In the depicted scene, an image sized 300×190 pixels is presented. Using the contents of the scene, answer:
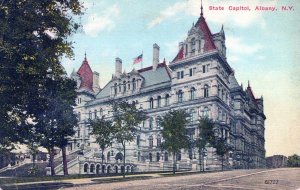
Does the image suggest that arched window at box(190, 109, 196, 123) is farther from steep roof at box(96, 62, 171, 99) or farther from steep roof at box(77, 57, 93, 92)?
steep roof at box(77, 57, 93, 92)

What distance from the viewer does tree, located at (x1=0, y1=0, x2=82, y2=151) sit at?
1100cm

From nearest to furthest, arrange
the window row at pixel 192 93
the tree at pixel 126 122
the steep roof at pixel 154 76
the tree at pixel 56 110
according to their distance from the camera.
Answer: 1. the tree at pixel 56 110
2. the tree at pixel 126 122
3. the window row at pixel 192 93
4. the steep roof at pixel 154 76

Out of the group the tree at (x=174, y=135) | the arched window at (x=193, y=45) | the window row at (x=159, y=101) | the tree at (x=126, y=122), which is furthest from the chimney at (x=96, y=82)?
the tree at (x=174, y=135)


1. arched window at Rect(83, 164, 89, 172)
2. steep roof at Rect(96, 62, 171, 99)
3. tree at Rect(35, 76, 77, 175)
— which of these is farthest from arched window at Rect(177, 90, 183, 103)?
tree at Rect(35, 76, 77, 175)

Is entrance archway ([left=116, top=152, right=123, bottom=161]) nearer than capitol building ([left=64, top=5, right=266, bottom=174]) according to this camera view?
No

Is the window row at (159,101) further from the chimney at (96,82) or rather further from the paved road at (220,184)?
the paved road at (220,184)

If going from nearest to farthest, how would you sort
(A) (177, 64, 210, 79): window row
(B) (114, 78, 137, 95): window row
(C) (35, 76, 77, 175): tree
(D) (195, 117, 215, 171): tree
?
(C) (35, 76, 77, 175): tree
(D) (195, 117, 215, 171): tree
(A) (177, 64, 210, 79): window row
(B) (114, 78, 137, 95): window row

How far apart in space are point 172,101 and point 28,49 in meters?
23.3

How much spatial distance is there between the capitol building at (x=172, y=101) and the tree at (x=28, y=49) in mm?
12598

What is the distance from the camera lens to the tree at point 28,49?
11.0 metres

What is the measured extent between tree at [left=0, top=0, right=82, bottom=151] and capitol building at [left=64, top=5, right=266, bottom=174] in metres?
12.6

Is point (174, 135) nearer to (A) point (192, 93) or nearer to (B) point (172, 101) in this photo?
(A) point (192, 93)

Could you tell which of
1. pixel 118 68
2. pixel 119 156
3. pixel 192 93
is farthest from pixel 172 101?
pixel 118 68

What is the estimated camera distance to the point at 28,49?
11.4 meters
